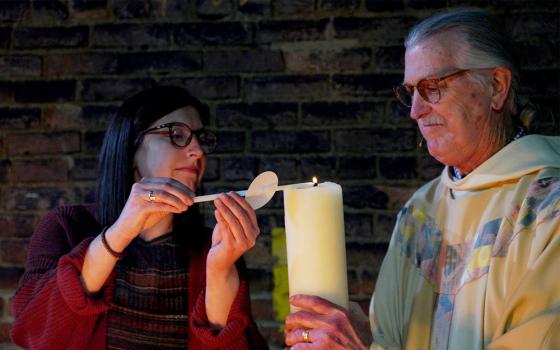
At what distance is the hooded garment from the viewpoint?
1292 millimetres

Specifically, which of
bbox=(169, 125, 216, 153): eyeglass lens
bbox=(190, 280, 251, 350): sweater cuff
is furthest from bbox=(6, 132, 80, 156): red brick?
bbox=(190, 280, 251, 350): sweater cuff

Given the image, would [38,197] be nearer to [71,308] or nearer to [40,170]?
[40,170]

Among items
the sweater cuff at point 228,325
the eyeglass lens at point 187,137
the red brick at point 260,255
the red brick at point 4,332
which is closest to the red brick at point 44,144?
the red brick at point 4,332

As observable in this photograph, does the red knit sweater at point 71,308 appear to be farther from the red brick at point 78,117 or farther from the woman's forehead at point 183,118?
the red brick at point 78,117

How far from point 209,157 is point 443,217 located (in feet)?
3.88

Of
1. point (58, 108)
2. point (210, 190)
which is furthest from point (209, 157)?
point (58, 108)

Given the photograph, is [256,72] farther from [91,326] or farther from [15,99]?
[91,326]

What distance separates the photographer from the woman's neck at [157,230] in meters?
1.94

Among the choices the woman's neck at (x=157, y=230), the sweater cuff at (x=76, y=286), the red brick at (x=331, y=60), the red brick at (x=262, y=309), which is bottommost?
the red brick at (x=262, y=309)

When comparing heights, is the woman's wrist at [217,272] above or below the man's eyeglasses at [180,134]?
below

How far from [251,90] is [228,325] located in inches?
46.2

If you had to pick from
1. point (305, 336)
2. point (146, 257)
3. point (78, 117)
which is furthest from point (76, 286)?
point (78, 117)

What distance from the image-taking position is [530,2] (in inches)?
101

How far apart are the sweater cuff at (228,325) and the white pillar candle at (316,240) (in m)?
0.56
